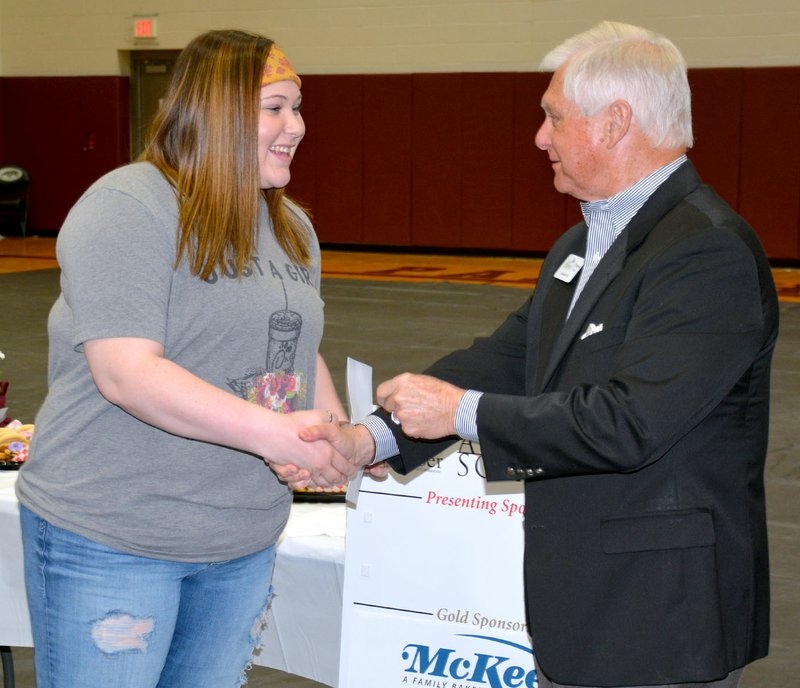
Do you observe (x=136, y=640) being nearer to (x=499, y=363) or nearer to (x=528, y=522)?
(x=528, y=522)

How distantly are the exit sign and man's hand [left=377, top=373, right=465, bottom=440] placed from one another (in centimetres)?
1545

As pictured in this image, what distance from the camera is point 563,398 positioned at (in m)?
1.84

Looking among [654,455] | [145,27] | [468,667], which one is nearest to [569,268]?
[654,455]

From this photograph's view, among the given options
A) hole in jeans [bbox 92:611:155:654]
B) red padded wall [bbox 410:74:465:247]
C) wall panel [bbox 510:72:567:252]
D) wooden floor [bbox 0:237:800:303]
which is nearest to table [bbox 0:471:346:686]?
hole in jeans [bbox 92:611:155:654]

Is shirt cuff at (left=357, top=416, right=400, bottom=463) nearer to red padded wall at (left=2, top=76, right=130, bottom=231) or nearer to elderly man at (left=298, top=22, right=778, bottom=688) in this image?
elderly man at (left=298, top=22, right=778, bottom=688)

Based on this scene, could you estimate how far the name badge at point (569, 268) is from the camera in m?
2.07

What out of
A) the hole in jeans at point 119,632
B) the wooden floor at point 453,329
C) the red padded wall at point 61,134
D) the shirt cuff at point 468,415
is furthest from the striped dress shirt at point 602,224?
the red padded wall at point 61,134

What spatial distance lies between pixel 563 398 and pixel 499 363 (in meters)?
0.63

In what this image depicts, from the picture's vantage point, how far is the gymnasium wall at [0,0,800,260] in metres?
13.6

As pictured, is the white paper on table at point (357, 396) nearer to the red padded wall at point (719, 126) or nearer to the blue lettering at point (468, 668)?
the blue lettering at point (468, 668)

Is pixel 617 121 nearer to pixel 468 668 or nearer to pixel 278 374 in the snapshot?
pixel 278 374

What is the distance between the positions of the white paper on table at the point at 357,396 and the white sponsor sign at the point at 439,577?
115mm

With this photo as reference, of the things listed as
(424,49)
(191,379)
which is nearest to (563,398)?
(191,379)

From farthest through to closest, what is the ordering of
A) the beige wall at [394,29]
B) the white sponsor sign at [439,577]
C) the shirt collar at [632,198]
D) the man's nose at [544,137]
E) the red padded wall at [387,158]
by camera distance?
1. the red padded wall at [387,158]
2. the beige wall at [394,29]
3. the white sponsor sign at [439,577]
4. the man's nose at [544,137]
5. the shirt collar at [632,198]
